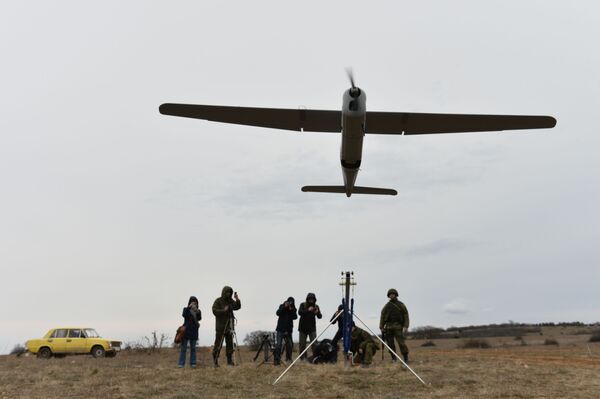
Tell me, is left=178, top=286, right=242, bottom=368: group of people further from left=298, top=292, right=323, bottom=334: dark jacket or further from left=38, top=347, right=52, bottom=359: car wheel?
left=38, top=347, right=52, bottom=359: car wheel

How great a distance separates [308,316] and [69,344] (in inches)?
496

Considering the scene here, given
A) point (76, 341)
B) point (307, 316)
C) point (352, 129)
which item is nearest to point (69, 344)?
point (76, 341)

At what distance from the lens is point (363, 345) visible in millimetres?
11953

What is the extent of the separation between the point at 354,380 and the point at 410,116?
6.71 meters

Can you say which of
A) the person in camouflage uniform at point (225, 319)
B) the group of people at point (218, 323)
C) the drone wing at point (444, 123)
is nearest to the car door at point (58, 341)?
the group of people at point (218, 323)

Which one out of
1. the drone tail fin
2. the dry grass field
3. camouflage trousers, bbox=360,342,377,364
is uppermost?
the drone tail fin

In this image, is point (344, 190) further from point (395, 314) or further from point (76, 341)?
point (76, 341)

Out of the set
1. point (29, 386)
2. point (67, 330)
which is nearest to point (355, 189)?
point (29, 386)

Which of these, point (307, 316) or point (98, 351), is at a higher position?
point (307, 316)

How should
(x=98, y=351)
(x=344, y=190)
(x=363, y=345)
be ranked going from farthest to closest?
(x=98, y=351), (x=344, y=190), (x=363, y=345)

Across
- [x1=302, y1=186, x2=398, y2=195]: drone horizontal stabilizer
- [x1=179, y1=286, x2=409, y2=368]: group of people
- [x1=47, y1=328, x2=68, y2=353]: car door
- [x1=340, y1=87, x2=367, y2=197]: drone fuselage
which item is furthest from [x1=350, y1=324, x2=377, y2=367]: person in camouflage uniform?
[x1=47, y1=328, x2=68, y2=353]: car door

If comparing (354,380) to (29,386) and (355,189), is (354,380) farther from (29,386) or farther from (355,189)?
(355,189)

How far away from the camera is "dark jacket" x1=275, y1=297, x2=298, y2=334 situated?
13.0 m

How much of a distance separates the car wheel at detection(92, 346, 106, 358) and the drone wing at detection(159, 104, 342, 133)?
1274cm
